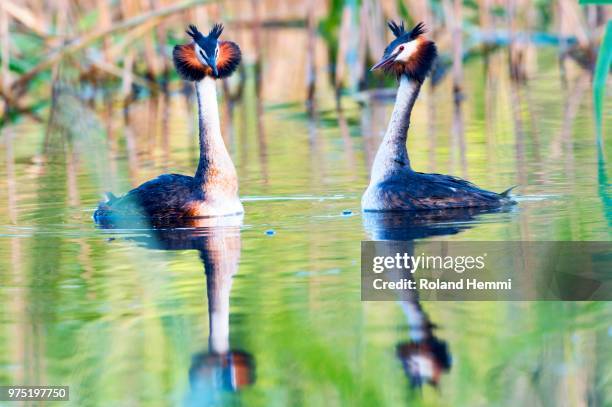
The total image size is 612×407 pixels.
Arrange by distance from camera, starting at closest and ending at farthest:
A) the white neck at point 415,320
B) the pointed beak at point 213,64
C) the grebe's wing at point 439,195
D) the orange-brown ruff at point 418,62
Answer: the white neck at point 415,320
the grebe's wing at point 439,195
the pointed beak at point 213,64
the orange-brown ruff at point 418,62

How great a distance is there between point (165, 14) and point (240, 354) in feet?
28.4

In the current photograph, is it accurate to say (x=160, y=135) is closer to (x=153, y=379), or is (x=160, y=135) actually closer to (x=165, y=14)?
Answer: (x=165, y=14)

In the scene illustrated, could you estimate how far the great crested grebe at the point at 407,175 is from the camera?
8.42 metres

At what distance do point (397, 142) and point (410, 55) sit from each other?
23.5 inches

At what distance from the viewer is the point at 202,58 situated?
29.8 ft

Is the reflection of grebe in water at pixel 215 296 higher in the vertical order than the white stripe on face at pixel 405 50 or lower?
lower

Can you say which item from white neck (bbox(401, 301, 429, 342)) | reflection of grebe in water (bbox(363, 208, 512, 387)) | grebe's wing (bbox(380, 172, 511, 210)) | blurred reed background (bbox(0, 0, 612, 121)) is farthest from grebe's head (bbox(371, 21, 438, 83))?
blurred reed background (bbox(0, 0, 612, 121))

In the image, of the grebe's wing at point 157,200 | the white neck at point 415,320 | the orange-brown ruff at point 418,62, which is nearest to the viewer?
the white neck at point 415,320

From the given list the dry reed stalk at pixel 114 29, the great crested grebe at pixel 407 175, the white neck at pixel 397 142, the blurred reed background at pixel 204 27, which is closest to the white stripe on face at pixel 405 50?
the great crested grebe at pixel 407 175

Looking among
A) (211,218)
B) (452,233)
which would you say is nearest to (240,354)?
(452,233)

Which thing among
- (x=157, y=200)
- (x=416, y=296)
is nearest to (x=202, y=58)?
(x=157, y=200)

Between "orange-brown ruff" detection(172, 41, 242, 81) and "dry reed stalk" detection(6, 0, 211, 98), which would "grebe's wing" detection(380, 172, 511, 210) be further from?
"dry reed stalk" detection(6, 0, 211, 98)

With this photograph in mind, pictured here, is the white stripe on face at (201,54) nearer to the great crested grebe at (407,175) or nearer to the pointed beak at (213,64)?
the pointed beak at (213,64)

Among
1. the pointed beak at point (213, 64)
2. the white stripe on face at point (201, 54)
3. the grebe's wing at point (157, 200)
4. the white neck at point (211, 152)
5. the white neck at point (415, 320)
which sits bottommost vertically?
the white neck at point (415, 320)
